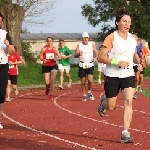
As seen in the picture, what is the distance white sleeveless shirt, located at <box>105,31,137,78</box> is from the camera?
9102mm

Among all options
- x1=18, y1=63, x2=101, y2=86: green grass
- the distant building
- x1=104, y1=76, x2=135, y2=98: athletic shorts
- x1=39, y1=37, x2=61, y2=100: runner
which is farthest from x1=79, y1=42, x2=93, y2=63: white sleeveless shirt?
the distant building

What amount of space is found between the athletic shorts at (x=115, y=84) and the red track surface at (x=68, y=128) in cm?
77

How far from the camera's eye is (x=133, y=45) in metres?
9.23

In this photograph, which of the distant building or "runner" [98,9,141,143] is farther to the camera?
the distant building

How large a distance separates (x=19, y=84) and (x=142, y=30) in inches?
1574

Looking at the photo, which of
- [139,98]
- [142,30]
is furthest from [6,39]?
[142,30]

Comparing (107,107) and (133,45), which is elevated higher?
(133,45)

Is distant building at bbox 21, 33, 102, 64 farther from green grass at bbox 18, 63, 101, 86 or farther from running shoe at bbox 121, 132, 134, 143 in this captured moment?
running shoe at bbox 121, 132, 134, 143

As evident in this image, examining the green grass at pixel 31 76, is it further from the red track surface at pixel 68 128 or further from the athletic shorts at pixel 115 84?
the athletic shorts at pixel 115 84

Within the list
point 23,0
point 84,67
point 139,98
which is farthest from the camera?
point 23,0

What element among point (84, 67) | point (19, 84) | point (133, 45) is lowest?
point (19, 84)

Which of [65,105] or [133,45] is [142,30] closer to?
[65,105]

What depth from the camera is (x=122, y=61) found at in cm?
893

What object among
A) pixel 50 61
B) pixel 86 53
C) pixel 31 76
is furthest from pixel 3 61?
pixel 31 76
